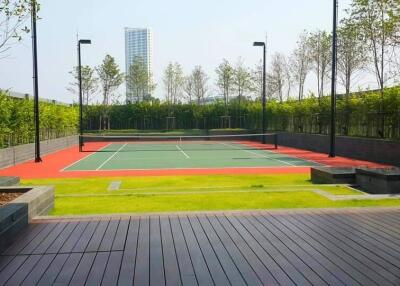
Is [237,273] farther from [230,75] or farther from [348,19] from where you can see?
[230,75]

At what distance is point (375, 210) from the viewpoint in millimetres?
7324

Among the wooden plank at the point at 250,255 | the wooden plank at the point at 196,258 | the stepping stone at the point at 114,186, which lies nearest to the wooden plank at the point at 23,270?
the wooden plank at the point at 196,258

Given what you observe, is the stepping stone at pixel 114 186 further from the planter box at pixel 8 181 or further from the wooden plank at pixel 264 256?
the wooden plank at pixel 264 256

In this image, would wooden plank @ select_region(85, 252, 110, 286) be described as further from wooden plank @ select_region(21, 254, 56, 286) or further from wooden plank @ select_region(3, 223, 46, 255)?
wooden plank @ select_region(3, 223, 46, 255)

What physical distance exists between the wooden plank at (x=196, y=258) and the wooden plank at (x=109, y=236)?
0.89 m

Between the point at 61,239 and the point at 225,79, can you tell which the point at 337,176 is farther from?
the point at 225,79

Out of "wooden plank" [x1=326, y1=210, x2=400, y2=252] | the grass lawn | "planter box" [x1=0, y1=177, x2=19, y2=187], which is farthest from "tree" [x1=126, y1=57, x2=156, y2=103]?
"wooden plank" [x1=326, y1=210, x2=400, y2=252]

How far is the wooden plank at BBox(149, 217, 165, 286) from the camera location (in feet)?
13.7

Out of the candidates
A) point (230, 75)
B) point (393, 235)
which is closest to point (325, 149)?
point (393, 235)

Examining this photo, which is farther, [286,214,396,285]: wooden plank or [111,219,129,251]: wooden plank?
[111,219,129,251]: wooden plank

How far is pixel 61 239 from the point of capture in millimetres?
5629

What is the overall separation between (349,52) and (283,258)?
24.7 m

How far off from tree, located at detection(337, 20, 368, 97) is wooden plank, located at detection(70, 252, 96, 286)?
21.8 meters

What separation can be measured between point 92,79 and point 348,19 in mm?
32416
